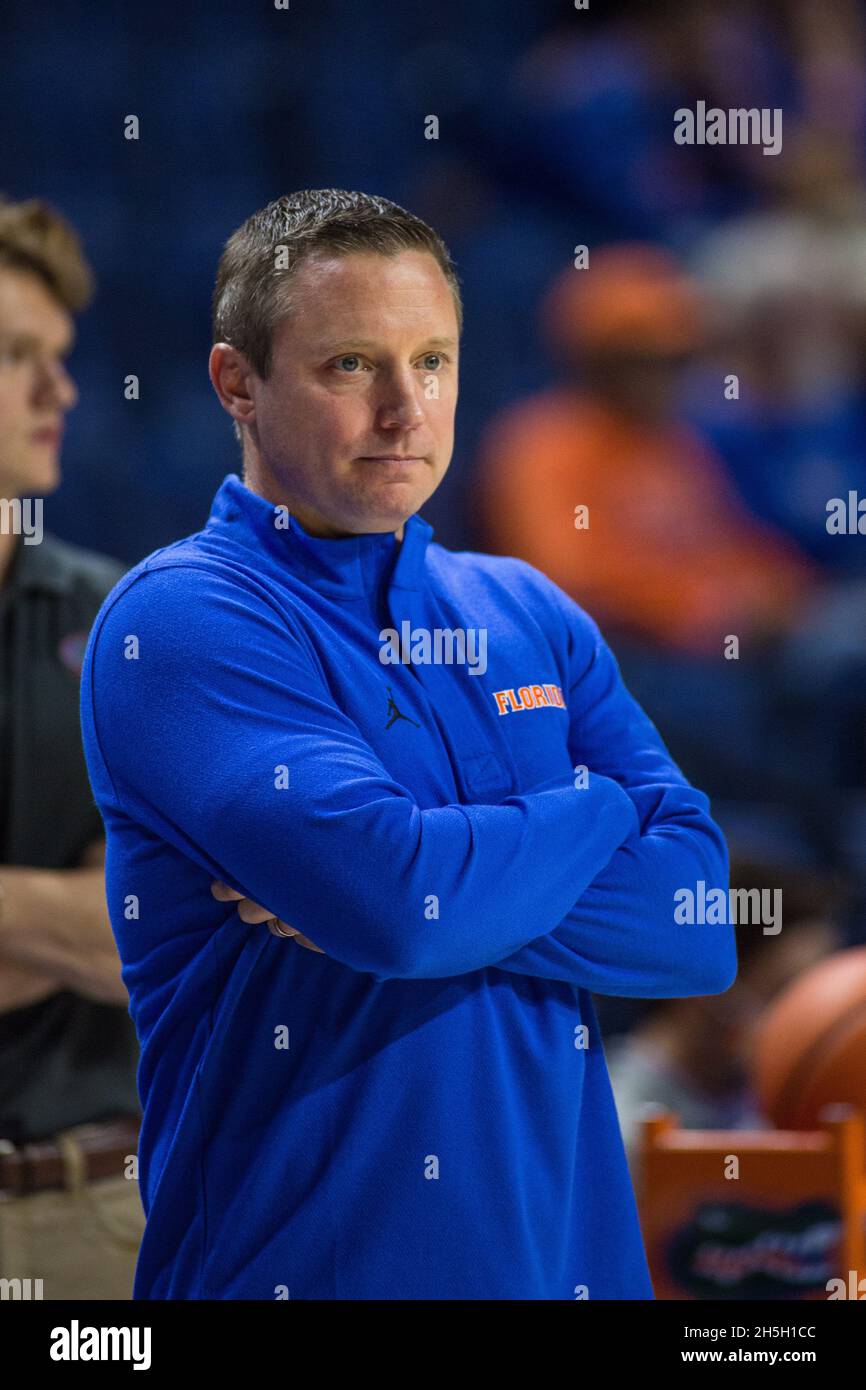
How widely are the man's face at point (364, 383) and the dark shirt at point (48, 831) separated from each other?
83cm

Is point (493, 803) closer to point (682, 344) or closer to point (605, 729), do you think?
point (605, 729)

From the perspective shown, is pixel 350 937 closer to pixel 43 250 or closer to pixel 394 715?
pixel 394 715

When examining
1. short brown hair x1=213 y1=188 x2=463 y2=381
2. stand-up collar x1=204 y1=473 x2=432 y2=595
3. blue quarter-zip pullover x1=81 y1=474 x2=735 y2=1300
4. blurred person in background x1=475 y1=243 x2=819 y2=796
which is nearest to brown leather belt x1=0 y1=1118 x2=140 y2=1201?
blue quarter-zip pullover x1=81 y1=474 x2=735 y2=1300

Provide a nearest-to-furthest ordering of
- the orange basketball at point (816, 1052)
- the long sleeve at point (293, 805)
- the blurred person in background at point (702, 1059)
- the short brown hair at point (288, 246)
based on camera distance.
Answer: the long sleeve at point (293, 805) → the short brown hair at point (288, 246) → the orange basketball at point (816, 1052) → the blurred person in background at point (702, 1059)

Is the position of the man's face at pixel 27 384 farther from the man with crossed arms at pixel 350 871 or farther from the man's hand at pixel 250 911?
the man's hand at pixel 250 911

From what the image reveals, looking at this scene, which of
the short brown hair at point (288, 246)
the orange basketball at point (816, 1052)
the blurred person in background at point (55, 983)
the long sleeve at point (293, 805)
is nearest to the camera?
the long sleeve at point (293, 805)

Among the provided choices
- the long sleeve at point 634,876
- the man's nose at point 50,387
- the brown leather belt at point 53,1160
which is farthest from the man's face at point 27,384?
the long sleeve at point 634,876

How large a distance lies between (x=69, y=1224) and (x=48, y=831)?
445mm

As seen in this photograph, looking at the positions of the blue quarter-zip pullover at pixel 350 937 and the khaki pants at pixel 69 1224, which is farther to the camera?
the khaki pants at pixel 69 1224

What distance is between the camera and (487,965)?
1268 millimetres

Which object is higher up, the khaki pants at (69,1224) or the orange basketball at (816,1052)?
the orange basketball at (816,1052)

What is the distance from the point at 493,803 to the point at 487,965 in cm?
12

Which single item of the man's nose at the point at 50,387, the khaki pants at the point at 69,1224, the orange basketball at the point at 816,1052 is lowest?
the khaki pants at the point at 69,1224

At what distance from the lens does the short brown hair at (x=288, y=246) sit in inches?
51.5
